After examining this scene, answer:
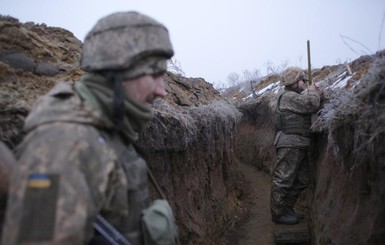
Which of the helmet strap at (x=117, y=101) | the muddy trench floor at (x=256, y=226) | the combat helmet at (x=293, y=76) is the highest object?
the combat helmet at (x=293, y=76)

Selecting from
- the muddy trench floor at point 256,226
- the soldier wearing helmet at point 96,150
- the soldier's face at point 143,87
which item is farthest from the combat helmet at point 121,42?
the muddy trench floor at point 256,226

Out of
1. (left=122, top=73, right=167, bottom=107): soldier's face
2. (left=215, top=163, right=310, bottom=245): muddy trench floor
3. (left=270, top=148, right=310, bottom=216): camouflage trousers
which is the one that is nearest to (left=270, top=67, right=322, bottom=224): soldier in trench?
(left=270, top=148, right=310, bottom=216): camouflage trousers

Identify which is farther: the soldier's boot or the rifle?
the soldier's boot

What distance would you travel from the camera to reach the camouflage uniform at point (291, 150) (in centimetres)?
547

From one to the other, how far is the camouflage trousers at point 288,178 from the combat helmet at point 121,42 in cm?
420

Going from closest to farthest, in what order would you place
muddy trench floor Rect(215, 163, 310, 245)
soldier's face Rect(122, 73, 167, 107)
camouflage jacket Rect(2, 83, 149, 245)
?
camouflage jacket Rect(2, 83, 149, 245), soldier's face Rect(122, 73, 167, 107), muddy trench floor Rect(215, 163, 310, 245)

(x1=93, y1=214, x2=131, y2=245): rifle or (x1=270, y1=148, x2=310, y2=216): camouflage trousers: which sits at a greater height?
(x1=93, y1=214, x2=131, y2=245): rifle

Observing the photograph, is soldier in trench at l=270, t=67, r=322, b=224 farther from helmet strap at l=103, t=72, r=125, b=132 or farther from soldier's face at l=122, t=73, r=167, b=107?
helmet strap at l=103, t=72, r=125, b=132

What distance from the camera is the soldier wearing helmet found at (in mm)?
1340

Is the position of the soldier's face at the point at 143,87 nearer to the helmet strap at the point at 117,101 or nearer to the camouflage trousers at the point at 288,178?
the helmet strap at the point at 117,101

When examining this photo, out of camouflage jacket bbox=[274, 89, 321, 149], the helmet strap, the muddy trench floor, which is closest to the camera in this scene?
the helmet strap

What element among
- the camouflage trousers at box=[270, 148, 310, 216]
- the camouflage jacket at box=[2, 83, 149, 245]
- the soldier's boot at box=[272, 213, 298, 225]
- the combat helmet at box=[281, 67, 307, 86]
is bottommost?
the soldier's boot at box=[272, 213, 298, 225]

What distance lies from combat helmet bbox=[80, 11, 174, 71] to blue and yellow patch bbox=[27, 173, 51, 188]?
69 centimetres

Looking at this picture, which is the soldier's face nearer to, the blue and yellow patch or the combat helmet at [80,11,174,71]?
the combat helmet at [80,11,174,71]
